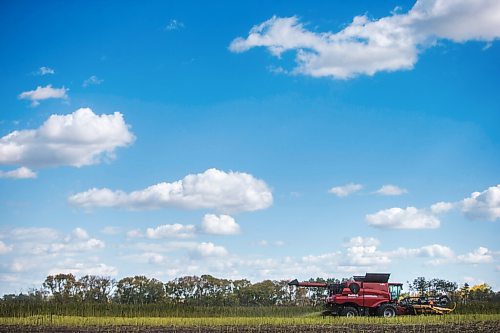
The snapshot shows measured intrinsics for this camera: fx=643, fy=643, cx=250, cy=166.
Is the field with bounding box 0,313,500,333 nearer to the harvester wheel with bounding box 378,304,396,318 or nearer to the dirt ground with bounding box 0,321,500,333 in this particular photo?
the dirt ground with bounding box 0,321,500,333

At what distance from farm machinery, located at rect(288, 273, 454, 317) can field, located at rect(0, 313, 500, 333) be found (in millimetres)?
1513

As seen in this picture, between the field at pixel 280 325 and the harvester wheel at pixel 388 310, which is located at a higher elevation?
the harvester wheel at pixel 388 310

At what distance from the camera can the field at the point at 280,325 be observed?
30.2 m

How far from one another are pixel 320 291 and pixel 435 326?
46.4ft

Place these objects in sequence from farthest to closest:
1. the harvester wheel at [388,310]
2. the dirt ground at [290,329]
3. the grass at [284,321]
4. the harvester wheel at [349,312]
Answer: the harvester wheel at [349,312] → the harvester wheel at [388,310] → the grass at [284,321] → the dirt ground at [290,329]

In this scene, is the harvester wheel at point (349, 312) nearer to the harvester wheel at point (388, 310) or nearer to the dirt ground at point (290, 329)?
the harvester wheel at point (388, 310)

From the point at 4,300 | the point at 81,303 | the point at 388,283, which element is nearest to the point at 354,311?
the point at 388,283

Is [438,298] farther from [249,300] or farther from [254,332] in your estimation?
[249,300]

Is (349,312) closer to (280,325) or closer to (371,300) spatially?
(371,300)

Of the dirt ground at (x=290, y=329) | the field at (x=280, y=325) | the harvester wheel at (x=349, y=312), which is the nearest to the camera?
the dirt ground at (x=290, y=329)

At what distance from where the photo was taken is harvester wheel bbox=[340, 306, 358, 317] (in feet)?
122

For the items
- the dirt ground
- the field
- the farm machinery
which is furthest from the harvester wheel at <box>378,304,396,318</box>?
the dirt ground

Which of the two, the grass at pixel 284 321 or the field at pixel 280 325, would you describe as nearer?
the field at pixel 280 325

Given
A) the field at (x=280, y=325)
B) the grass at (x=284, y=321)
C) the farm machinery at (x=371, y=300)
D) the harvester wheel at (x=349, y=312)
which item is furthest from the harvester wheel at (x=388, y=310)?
the field at (x=280, y=325)
